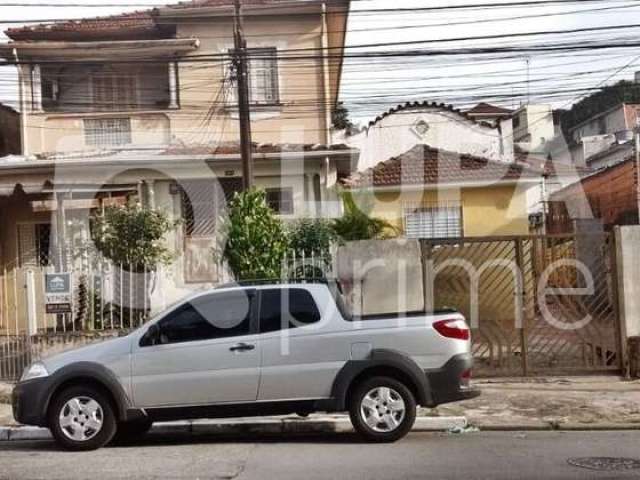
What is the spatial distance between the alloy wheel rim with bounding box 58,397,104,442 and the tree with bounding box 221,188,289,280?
192 inches

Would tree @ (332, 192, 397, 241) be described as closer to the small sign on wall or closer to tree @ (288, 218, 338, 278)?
tree @ (288, 218, 338, 278)

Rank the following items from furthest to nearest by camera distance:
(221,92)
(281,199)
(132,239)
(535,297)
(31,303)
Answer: (221,92), (281,199), (132,239), (31,303), (535,297)

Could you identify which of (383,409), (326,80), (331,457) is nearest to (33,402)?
(331,457)

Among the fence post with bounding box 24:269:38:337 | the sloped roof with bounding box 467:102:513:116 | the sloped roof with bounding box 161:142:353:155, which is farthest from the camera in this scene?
the sloped roof with bounding box 467:102:513:116

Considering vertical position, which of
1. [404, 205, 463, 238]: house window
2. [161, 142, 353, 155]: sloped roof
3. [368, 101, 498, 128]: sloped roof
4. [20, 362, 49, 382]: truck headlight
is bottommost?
[20, 362, 49, 382]: truck headlight

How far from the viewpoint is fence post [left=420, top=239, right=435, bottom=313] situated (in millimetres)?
12586

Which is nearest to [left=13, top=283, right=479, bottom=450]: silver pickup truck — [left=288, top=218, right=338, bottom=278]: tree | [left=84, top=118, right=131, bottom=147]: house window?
[left=288, top=218, right=338, bottom=278]: tree

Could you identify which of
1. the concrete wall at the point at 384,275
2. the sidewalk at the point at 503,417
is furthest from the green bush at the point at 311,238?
the sidewalk at the point at 503,417

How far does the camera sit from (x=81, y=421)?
8484mm

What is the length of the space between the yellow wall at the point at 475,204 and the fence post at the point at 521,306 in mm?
7171

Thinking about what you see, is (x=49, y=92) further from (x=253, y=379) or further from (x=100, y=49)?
(x=253, y=379)

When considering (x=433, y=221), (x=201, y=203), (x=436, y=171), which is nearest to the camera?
(x=201, y=203)

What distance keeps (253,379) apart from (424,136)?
25.7 m

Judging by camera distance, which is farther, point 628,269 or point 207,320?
point 628,269
